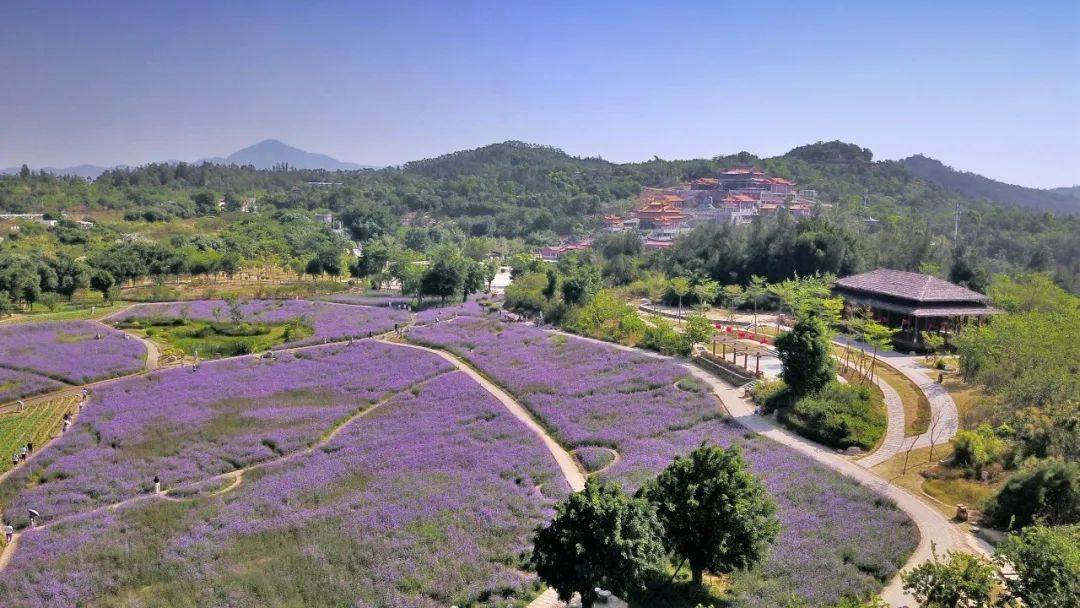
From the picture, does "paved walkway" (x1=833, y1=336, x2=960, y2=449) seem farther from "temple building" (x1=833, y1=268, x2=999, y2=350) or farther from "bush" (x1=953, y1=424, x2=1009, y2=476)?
"temple building" (x1=833, y1=268, x2=999, y2=350)

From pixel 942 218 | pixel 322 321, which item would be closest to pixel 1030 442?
pixel 322 321

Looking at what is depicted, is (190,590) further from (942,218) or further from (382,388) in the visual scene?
(942,218)

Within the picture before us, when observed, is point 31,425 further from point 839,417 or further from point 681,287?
point 681,287

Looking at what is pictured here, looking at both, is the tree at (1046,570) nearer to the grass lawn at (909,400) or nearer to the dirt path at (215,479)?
the grass lawn at (909,400)

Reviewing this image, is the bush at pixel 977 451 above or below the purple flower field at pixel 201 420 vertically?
above

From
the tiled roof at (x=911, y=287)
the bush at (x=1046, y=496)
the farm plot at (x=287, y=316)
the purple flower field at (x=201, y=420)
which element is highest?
the tiled roof at (x=911, y=287)

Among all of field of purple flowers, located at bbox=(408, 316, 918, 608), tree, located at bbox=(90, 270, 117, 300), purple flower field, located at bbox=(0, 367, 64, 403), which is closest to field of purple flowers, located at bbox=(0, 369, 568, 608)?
field of purple flowers, located at bbox=(408, 316, 918, 608)

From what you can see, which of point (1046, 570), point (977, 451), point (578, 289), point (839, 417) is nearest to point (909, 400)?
point (839, 417)

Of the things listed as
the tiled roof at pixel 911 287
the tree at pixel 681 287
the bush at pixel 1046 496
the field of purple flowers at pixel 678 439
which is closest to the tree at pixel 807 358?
the field of purple flowers at pixel 678 439
